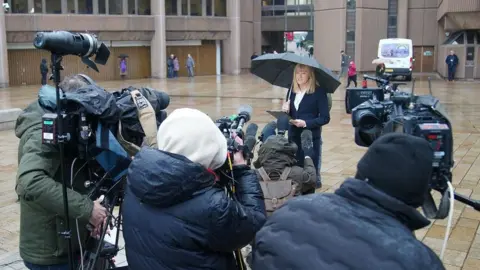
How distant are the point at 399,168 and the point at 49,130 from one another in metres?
1.96

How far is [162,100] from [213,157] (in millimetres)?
1611

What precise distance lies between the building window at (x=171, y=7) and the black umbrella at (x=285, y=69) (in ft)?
99.0

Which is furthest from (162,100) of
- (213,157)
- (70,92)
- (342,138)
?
(342,138)

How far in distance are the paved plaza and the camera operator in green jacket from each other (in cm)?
157

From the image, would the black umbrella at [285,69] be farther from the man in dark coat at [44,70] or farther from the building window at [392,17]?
the building window at [392,17]

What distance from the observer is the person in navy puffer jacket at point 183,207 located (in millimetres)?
2428

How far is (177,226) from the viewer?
244 centimetres

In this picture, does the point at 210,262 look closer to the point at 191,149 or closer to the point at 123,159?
the point at 191,149

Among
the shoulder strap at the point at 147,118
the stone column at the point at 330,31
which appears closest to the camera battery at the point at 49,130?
the shoulder strap at the point at 147,118

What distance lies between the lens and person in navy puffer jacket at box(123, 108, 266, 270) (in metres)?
2.43

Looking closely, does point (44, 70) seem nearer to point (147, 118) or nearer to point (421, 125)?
point (147, 118)

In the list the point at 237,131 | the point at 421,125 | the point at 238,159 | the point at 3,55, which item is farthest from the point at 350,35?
the point at 238,159

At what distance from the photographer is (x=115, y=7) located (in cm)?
3319

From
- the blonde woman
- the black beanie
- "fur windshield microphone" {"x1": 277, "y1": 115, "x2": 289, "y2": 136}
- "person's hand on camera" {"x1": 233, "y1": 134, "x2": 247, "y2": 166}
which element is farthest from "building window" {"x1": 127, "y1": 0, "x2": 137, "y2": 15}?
the black beanie
